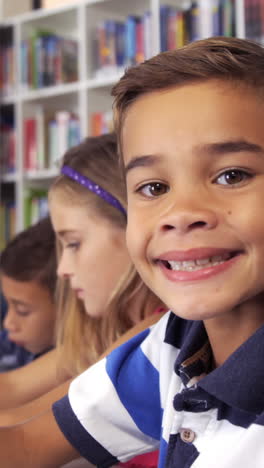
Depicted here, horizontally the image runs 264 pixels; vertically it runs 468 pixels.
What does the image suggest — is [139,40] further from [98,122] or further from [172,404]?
[172,404]

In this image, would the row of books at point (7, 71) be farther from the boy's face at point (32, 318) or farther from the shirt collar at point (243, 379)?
the shirt collar at point (243, 379)

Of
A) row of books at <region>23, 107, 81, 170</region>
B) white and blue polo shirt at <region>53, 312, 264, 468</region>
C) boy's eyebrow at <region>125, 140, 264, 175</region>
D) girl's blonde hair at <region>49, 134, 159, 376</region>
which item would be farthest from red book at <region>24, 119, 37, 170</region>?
boy's eyebrow at <region>125, 140, 264, 175</region>

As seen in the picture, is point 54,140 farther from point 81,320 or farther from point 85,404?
point 85,404

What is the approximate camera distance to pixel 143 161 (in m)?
0.68

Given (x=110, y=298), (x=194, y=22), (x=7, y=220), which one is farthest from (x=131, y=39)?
(x=110, y=298)

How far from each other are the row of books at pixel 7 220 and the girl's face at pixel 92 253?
8.51 feet

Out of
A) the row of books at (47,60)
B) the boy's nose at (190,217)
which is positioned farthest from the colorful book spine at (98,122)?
the boy's nose at (190,217)

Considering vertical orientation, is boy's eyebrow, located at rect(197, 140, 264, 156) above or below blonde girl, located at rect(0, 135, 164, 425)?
above

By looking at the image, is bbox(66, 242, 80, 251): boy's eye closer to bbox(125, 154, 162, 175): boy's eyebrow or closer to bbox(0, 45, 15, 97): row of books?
bbox(125, 154, 162, 175): boy's eyebrow

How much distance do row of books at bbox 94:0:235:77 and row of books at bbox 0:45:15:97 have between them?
0.62 metres

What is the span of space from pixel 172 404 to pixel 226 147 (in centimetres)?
31

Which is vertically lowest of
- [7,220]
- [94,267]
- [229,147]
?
[7,220]

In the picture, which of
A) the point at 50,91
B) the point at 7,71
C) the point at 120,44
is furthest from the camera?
the point at 7,71

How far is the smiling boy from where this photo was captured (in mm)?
621
